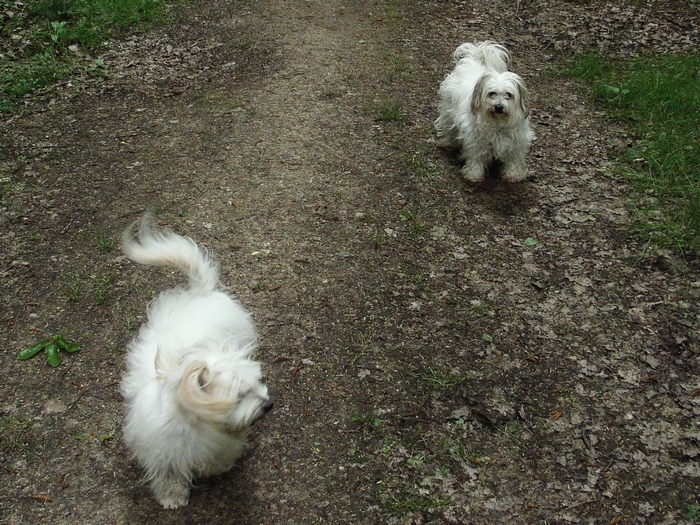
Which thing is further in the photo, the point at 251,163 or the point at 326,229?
the point at 251,163

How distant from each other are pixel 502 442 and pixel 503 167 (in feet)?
9.43

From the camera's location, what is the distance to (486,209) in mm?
4773

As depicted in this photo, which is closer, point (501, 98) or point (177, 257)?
point (177, 257)

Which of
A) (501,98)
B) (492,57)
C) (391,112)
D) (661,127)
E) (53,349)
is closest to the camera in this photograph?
(53,349)

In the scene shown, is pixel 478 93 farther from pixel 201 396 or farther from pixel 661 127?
pixel 201 396

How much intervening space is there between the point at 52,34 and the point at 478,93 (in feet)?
18.3

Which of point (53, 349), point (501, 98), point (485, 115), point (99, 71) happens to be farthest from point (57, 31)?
point (501, 98)

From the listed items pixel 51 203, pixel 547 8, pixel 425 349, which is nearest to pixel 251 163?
pixel 51 203

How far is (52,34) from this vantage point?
22.1 ft

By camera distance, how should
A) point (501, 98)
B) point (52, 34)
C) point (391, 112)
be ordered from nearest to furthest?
1. point (501, 98)
2. point (391, 112)
3. point (52, 34)

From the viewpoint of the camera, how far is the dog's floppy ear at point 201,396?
219 cm

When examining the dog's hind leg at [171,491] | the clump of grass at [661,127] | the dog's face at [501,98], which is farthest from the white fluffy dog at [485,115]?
the dog's hind leg at [171,491]

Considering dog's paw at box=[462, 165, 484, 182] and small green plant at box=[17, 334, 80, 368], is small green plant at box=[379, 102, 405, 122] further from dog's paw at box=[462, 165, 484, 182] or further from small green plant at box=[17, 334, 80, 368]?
small green plant at box=[17, 334, 80, 368]

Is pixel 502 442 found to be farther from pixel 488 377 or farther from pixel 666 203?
pixel 666 203
